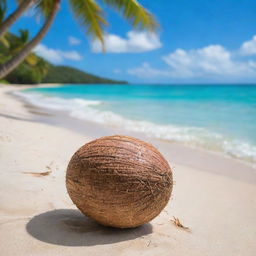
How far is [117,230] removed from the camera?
3240 mm

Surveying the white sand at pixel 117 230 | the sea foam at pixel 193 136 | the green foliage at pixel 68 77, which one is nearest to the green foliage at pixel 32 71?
the green foliage at pixel 68 77

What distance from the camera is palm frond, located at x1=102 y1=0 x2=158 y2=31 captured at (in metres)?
11.9

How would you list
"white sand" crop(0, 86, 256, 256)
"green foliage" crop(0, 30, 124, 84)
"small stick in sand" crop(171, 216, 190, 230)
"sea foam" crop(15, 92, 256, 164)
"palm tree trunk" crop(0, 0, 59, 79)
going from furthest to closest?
"green foliage" crop(0, 30, 124, 84) < "palm tree trunk" crop(0, 0, 59, 79) < "sea foam" crop(15, 92, 256, 164) < "small stick in sand" crop(171, 216, 190, 230) < "white sand" crop(0, 86, 256, 256)

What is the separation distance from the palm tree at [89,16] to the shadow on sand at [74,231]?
9086mm

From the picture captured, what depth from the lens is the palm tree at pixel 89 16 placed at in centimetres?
1166

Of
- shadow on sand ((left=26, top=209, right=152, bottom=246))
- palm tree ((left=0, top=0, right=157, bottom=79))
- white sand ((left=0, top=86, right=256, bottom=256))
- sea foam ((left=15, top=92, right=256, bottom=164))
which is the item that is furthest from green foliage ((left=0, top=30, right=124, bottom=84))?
shadow on sand ((left=26, top=209, right=152, bottom=246))

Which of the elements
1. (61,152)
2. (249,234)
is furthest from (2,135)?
(249,234)

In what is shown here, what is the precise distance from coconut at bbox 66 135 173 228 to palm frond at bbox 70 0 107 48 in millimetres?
10476

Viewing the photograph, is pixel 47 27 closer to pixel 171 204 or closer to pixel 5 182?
pixel 5 182

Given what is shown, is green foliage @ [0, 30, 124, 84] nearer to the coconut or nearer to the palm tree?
the palm tree

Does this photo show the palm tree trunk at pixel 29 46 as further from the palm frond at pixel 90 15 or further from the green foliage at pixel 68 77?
the green foliage at pixel 68 77

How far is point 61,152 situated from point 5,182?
2356mm

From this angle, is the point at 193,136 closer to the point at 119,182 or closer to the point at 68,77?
the point at 119,182

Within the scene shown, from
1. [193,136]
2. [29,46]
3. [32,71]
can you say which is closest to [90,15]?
[29,46]
